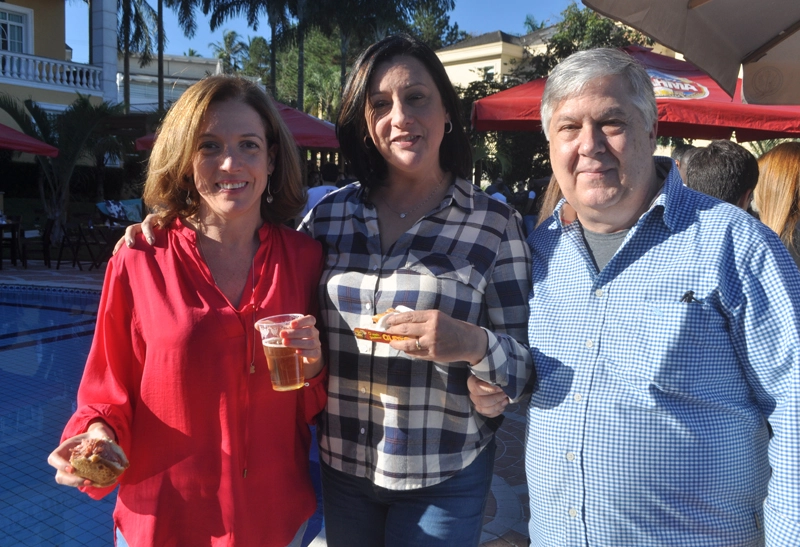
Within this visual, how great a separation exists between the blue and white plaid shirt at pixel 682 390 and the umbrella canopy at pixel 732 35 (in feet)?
5.34

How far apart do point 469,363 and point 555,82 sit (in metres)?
0.83

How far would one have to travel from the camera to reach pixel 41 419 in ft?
18.0

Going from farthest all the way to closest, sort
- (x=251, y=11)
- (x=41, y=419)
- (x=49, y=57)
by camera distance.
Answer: (x=251, y=11)
(x=49, y=57)
(x=41, y=419)

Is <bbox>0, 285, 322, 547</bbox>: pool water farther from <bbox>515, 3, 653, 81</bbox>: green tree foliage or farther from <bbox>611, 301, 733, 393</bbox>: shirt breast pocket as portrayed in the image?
<bbox>515, 3, 653, 81</bbox>: green tree foliage

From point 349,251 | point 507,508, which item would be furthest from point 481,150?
point 349,251

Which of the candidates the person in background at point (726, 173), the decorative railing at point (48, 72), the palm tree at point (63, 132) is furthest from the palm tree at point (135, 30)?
the person in background at point (726, 173)

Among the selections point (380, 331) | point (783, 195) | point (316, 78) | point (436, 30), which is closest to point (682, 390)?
point (380, 331)

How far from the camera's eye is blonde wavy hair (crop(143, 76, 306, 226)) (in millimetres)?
1967

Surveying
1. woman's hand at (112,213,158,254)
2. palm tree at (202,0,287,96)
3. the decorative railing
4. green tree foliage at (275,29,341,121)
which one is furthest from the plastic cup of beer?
green tree foliage at (275,29,341,121)

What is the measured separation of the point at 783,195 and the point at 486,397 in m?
2.64

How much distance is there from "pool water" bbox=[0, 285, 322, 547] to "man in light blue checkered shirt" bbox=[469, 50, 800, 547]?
234cm

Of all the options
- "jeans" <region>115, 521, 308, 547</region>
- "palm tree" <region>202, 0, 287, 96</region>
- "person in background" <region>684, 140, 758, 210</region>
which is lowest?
"jeans" <region>115, 521, 308, 547</region>

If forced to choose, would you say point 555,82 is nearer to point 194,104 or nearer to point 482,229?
point 482,229

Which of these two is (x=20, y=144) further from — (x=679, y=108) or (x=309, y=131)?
(x=679, y=108)
